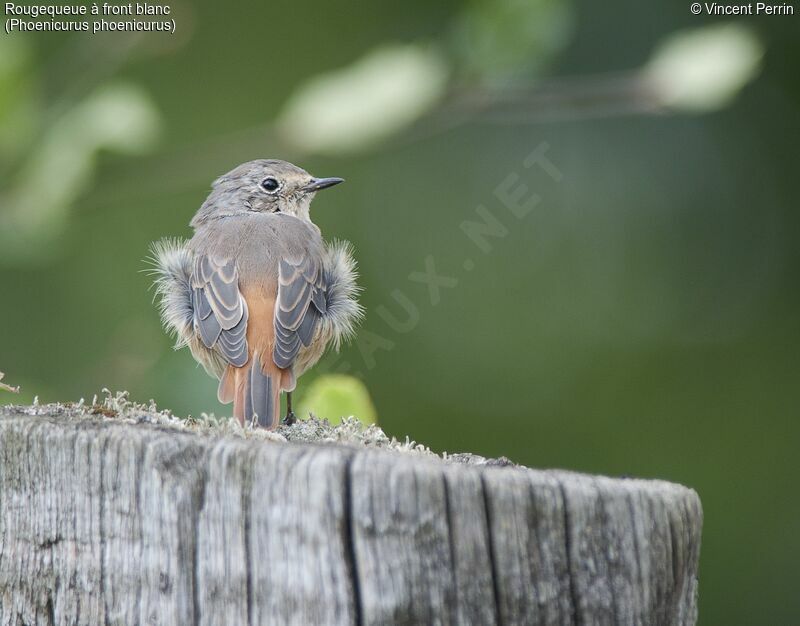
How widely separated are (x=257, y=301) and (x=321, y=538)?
127 inches

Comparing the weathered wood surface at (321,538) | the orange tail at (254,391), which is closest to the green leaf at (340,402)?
the weathered wood surface at (321,538)

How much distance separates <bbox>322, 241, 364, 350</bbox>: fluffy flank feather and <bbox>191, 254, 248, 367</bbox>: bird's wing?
0.57 metres

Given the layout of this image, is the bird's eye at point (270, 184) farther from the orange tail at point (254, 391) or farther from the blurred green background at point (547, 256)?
the orange tail at point (254, 391)

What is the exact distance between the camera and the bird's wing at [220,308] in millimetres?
5254

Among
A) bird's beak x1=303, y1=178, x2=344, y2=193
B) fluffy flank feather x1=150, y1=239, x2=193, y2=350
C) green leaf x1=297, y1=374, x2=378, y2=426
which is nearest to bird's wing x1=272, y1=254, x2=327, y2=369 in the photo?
fluffy flank feather x1=150, y1=239, x2=193, y2=350

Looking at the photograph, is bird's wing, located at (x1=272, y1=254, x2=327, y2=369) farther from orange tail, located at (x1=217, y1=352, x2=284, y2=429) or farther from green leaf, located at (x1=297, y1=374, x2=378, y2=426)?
green leaf, located at (x1=297, y1=374, x2=378, y2=426)

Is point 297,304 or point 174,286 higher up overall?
point 174,286

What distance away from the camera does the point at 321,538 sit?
2357mm

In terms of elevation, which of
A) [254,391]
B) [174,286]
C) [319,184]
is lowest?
[254,391]
